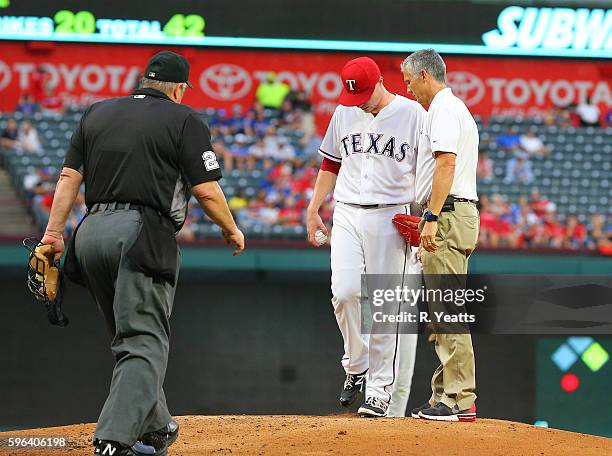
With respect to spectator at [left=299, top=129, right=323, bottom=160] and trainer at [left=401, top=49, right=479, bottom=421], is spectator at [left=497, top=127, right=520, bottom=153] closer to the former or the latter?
spectator at [left=299, top=129, right=323, bottom=160]

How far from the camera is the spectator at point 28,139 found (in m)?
17.4

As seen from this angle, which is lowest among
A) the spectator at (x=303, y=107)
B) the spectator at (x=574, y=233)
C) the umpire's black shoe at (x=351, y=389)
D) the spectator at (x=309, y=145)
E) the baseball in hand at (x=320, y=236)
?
the umpire's black shoe at (x=351, y=389)

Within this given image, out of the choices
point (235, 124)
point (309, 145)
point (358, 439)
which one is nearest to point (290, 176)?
point (309, 145)

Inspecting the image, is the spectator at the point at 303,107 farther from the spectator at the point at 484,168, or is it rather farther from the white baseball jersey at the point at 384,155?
the white baseball jersey at the point at 384,155

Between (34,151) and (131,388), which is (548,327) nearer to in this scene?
(131,388)

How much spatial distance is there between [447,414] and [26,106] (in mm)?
15531

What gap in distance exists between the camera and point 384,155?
5.83 metres

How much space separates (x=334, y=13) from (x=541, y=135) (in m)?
4.85

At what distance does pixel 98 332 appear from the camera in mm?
9219

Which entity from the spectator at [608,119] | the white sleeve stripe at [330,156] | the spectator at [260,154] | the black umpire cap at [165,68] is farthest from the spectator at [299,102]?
the black umpire cap at [165,68]

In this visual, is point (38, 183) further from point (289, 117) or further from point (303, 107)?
point (303, 107)

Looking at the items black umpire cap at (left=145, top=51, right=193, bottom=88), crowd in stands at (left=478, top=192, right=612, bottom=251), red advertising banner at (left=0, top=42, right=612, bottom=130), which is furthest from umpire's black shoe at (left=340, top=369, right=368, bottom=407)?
red advertising banner at (left=0, top=42, right=612, bottom=130)

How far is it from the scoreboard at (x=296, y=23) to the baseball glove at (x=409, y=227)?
→ 50.5 ft

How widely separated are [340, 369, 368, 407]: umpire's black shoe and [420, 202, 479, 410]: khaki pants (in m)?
0.51
